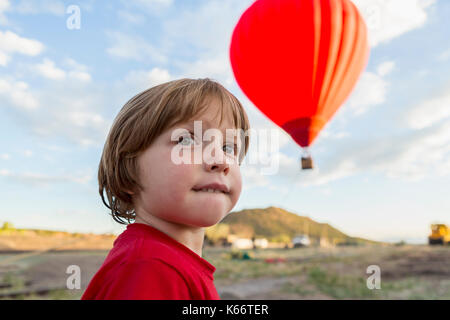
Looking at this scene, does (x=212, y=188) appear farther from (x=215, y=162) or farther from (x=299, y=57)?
(x=299, y=57)

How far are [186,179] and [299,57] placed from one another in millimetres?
3844

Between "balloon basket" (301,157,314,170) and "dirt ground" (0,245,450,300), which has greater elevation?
"balloon basket" (301,157,314,170)

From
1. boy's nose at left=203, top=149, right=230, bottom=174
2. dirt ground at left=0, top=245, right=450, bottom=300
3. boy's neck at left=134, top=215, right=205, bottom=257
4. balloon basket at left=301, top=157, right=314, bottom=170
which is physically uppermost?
balloon basket at left=301, top=157, right=314, bottom=170

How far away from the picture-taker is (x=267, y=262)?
1365 centimetres

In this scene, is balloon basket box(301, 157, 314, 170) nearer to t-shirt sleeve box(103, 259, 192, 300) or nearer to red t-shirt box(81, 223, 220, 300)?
red t-shirt box(81, 223, 220, 300)

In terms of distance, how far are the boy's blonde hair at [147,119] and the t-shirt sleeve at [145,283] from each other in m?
0.34

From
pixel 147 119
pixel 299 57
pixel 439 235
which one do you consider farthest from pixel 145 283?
pixel 439 235

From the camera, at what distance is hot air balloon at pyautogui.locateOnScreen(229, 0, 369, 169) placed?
458 cm

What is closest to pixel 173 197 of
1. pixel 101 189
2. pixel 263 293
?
pixel 101 189

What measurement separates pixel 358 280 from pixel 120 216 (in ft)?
32.5

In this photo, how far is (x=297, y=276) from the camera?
10.8m

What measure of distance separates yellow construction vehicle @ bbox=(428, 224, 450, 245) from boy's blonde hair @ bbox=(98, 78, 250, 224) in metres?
16.4

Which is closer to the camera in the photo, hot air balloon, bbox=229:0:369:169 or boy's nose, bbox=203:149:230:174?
boy's nose, bbox=203:149:230:174

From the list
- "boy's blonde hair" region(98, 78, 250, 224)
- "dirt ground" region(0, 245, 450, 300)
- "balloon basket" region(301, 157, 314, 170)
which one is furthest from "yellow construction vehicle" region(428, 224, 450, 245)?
"boy's blonde hair" region(98, 78, 250, 224)
